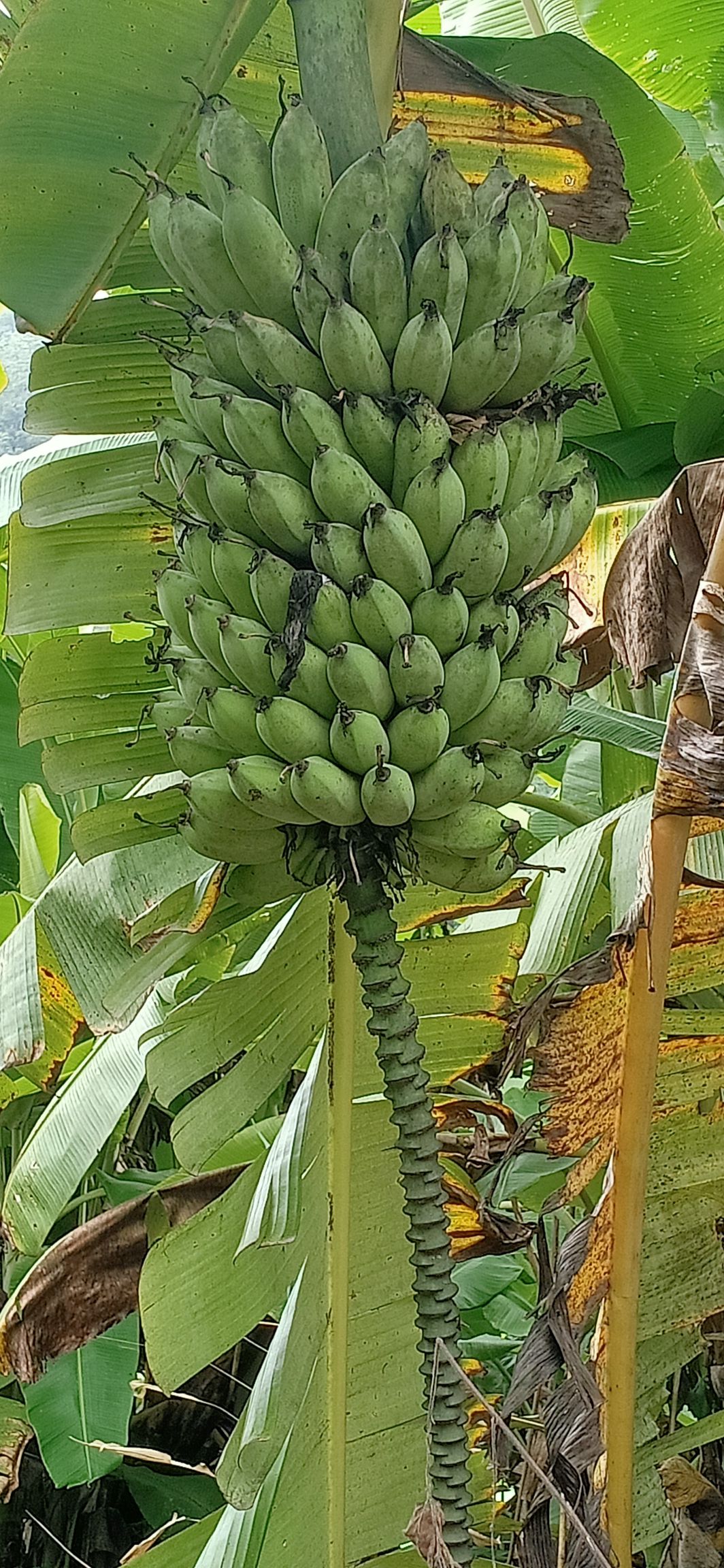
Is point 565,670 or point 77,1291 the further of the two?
point 77,1291

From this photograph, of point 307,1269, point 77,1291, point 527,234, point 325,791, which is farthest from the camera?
point 77,1291

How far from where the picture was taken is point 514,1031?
2.57ft

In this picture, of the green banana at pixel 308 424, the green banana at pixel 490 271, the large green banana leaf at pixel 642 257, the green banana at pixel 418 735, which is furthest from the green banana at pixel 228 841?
the large green banana leaf at pixel 642 257

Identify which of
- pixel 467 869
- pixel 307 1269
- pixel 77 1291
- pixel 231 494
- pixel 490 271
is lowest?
pixel 77 1291

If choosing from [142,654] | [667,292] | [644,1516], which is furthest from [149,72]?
[644,1516]

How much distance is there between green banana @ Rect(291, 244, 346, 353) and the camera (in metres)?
0.59

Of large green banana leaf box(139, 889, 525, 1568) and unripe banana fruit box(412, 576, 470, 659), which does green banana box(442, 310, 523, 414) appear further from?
large green banana leaf box(139, 889, 525, 1568)

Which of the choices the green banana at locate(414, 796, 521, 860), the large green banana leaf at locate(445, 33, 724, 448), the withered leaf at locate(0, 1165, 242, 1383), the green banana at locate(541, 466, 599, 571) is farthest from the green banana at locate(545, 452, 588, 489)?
the withered leaf at locate(0, 1165, 242, 1383)

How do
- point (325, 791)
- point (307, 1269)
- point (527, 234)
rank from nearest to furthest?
point (325, 791), point (527, 234), point (307, 1269)

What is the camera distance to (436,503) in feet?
1.91

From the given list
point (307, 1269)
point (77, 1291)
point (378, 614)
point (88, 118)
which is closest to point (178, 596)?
point (378, 614)

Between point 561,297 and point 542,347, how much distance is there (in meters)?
0.05

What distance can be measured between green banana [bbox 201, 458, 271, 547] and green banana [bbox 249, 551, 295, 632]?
31 millimetres

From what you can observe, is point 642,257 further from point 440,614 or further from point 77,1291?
point 77,1291
